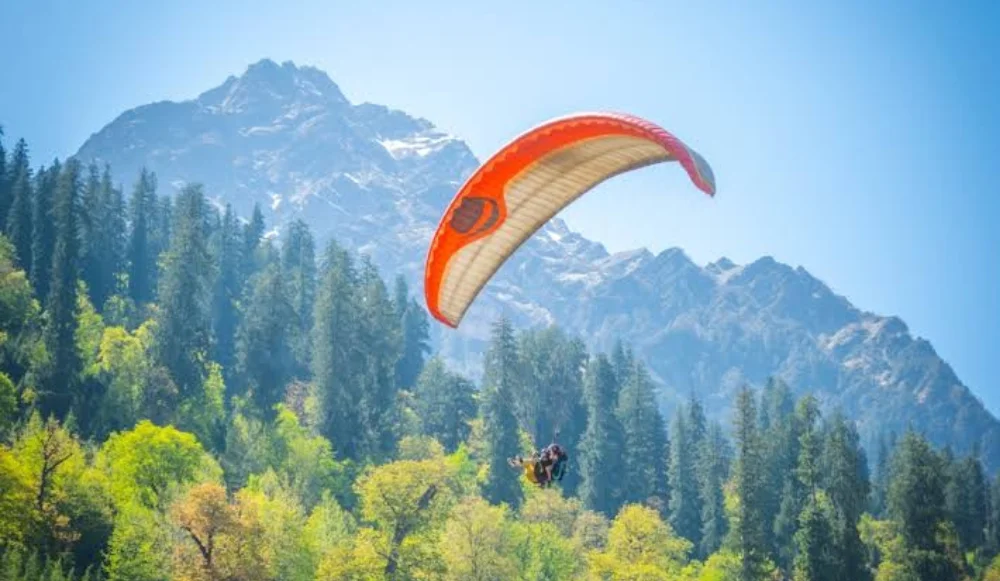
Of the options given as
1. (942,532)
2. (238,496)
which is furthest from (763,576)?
(238,496)

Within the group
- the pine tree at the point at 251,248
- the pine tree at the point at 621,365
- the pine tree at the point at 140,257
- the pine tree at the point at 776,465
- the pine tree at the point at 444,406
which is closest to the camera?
the pine tree at the point at 776,465

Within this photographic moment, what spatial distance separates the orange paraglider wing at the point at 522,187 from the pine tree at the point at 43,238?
50866 millimetres

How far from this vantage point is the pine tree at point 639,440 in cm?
7900

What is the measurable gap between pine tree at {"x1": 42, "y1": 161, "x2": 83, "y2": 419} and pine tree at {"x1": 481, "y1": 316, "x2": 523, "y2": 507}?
2575 centimetres

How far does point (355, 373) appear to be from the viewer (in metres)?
75.8

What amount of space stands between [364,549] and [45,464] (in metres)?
12.4

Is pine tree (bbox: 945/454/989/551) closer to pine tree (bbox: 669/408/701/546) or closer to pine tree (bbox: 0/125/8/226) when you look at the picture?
pine tree (bbox: 669/408/701/546)

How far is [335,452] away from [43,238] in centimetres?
2330

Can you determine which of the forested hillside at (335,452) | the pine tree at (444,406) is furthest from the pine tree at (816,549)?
the pine tree at (444,406)

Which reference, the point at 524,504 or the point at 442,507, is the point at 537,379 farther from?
the point at 442,507

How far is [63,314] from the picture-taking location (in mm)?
60000

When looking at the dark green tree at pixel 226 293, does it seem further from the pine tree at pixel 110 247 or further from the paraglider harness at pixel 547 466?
the paraglider harness at pixel 547 466

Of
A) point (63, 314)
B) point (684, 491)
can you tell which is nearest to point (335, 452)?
point (63, 314)

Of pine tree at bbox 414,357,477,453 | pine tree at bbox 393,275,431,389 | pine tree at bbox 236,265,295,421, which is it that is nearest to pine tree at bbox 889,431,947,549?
pine tree at bbox 414,357,477,453
